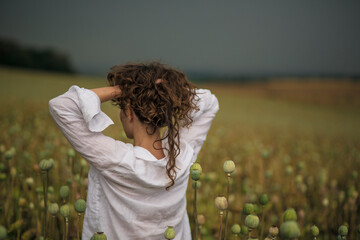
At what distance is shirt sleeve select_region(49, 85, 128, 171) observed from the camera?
3.07 feet

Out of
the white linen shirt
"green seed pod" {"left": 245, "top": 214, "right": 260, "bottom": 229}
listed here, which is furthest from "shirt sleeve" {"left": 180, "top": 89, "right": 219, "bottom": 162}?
"green seed pod" {"left": 245, "top": 214, "right": 260, "bottom": 229}

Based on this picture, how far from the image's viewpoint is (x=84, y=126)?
0.96 metres

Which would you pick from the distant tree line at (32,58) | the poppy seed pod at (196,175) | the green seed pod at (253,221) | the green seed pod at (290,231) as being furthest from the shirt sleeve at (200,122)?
the distant tree line at (32,58)

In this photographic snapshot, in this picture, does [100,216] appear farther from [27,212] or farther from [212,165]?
[212,165]

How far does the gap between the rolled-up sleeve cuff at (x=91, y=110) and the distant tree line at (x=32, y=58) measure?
1590 cm

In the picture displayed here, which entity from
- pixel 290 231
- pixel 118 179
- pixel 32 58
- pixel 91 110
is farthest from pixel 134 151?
pixel 32 58

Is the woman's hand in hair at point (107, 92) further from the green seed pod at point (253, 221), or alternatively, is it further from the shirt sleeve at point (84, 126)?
the green seed pod at point (253, 221)

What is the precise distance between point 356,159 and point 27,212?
2.72m

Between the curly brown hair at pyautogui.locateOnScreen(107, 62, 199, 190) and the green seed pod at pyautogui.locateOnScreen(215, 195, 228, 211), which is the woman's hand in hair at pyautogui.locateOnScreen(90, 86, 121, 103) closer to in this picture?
the curly brown hair at pyautogui.locateOnScreen(107, 62, 199, 190)

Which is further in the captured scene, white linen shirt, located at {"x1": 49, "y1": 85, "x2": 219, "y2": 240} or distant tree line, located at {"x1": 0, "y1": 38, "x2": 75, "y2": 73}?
distant tree line, located at {"x1": 0, "y1": 38, "x2": 75, "y2": 73}

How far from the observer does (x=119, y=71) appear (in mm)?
1118

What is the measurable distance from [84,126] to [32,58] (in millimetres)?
19088

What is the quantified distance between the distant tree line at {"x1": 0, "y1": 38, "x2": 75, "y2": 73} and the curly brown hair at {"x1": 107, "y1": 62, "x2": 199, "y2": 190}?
1582 cm

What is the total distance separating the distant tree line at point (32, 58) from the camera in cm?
1627
